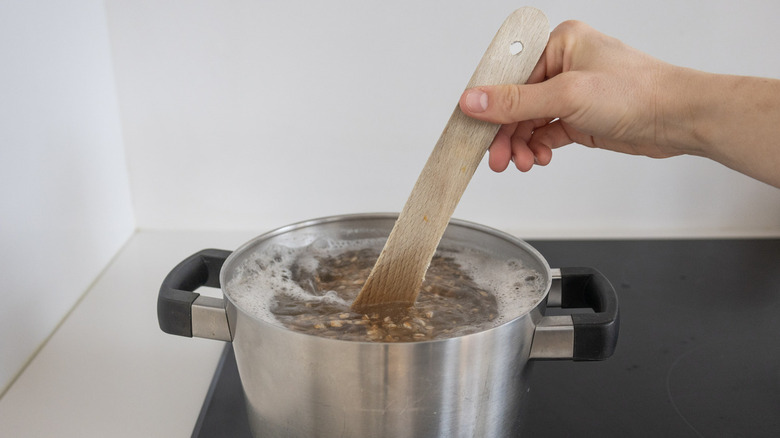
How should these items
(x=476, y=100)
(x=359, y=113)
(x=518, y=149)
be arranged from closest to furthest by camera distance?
(x=476, y=100) < (x=518, y=149) < (x=359, y=113)

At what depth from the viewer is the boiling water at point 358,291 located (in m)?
0.61

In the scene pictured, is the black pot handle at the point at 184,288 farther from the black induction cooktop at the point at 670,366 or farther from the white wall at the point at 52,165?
the white wall at the point at 52,165

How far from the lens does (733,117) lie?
66cm

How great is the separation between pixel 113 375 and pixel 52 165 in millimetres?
295

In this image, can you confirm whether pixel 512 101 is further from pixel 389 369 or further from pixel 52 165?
pixel 52 165

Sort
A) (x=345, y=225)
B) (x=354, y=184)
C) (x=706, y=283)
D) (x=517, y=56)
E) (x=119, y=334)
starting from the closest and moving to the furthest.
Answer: (x=517, y=56) → (x=345, y=225) → (x=119, y=334) → (x=706, y=283) → (x=354, y=184)

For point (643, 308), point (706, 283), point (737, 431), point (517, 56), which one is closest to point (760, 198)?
point (706, 283)

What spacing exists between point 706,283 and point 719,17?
1.40ft

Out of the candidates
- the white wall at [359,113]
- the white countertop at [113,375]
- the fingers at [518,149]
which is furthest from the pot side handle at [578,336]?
the white wall at [359,113]

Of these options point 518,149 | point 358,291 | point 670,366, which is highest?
point 518,149

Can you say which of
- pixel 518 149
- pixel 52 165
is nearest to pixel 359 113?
pixel 518 149

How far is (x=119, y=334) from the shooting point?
0.88m

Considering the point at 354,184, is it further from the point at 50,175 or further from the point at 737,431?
the point at 737,431

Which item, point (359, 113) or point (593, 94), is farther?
point (359, 113)
